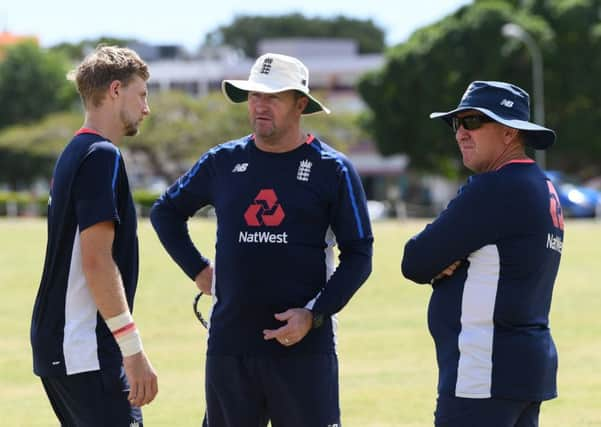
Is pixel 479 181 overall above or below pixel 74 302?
above

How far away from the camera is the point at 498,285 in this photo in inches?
192

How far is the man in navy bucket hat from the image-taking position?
4840mm

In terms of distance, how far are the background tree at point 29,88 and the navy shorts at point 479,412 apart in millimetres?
91557

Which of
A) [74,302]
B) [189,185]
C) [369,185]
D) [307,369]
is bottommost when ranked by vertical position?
[369,185]

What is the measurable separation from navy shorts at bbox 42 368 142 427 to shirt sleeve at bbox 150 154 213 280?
1.06 m

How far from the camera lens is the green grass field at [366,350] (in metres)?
9.39

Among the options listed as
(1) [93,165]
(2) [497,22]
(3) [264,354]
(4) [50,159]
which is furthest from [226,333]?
(4) [50,159]

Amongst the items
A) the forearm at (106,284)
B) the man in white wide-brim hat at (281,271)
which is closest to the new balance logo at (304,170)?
the man in white wide-brim hat at (281,271)

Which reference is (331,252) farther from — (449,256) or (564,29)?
(564,29)

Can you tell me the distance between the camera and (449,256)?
193 inches

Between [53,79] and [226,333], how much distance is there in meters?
91.8

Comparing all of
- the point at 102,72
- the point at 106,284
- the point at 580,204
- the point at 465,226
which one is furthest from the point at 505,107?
the point at 580,204

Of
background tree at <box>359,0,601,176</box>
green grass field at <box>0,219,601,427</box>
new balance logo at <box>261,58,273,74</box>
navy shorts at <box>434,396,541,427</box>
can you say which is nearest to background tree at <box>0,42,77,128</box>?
background tree at <box>359,0,601,176</box>

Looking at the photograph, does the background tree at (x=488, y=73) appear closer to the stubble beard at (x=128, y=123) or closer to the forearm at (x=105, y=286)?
the stubble beard at (x=128, y=123)
